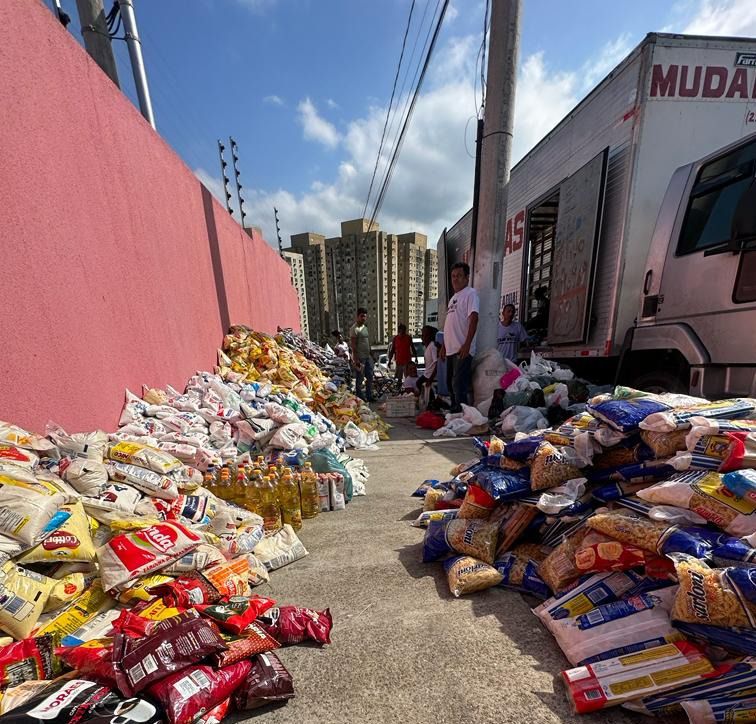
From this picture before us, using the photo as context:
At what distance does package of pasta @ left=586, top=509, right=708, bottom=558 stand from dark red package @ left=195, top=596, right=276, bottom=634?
1.62 meters

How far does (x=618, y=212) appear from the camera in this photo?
4.15m

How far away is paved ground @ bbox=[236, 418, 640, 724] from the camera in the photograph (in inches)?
50.6

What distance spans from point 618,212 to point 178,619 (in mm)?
5399

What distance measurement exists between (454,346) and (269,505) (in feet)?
11.9

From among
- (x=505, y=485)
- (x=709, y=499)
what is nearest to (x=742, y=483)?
(x=709, y=499)

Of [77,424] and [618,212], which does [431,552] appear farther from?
[618,212]

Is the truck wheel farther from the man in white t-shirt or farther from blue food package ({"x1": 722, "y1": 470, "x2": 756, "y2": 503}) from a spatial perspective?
blue food package ({"x1": 722, "y1": 470, "x2": 756, "y2": 503})

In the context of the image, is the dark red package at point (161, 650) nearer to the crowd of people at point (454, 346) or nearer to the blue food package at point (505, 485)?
the blue food package at point (505, 485)

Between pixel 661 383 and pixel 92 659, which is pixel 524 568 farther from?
pixel 661 383

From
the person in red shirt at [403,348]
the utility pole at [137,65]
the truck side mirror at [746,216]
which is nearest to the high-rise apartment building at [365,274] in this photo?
the person in red shirt at [403,348]

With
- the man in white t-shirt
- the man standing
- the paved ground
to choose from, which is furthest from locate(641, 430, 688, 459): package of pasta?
the man standing

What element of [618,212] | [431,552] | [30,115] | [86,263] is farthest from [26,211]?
[618,212]

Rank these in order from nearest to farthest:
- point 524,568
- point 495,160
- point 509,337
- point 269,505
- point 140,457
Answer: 1. point 524,568
2. point 140,457
3. point 269,505
4. point 495,160
5. point 509,337

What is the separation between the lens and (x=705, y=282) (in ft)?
10.0
